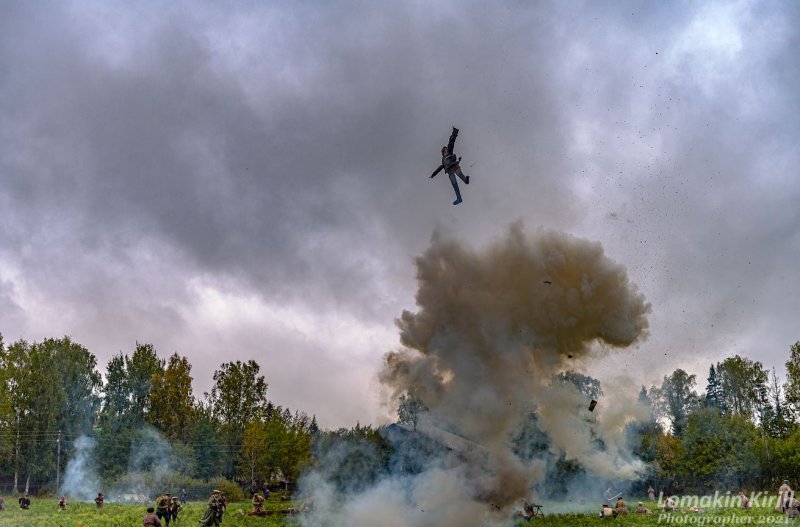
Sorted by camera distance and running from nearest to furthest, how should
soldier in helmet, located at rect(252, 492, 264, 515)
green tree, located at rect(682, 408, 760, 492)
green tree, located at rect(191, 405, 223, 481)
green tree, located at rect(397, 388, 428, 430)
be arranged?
1. green tree, located at rect(397, 388, 428, 430)
2. soldier in helmet, located at rect(252, 492, 264, 515)
3. green tree, located at rect(682, 408, 760, 492)
4. green tree, located at rect(191, 405, 223, 481)

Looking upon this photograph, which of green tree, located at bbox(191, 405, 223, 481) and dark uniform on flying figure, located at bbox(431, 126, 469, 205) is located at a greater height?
dark uniform on flying figure, located at bbox(431, 126, 469, 205)

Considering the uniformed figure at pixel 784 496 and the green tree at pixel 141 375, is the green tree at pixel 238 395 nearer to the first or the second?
the green tree at pixel 141 375

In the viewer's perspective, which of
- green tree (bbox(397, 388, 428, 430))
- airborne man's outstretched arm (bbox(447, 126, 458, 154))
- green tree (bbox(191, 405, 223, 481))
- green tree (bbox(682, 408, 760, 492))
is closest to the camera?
airborne man's outstretched arm (bbox(447, 126, 458, 154))

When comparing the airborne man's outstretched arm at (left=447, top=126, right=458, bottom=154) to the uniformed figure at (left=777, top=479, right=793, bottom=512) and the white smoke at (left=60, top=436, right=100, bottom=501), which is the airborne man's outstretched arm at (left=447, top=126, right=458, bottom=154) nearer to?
the uniformed figure at (left=777, top=479, right=793, bottom=512)

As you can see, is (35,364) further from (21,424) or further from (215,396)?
(215,396)

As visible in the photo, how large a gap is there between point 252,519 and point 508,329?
62.5ft

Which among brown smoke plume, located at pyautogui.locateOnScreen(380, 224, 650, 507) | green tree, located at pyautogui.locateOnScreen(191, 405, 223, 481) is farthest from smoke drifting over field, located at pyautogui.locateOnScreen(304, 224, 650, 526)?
green tree, located at pyautogui.locateOnScreen(191, 405, 223, 481)

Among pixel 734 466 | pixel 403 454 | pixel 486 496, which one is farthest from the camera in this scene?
pixel 734 466

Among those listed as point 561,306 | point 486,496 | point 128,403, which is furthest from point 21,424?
point 561,306

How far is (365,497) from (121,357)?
60015mm

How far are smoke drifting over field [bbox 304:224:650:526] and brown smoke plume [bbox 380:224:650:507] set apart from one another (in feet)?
0.18

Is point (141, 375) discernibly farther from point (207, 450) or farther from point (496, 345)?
point (496, 345)

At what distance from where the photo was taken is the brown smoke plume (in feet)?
123

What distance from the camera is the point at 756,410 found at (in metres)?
90.8
